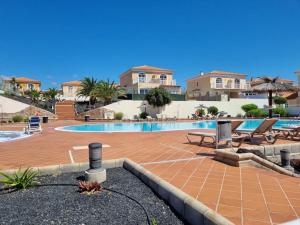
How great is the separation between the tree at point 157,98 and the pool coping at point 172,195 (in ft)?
77.5

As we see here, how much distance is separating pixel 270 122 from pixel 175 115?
2291cm

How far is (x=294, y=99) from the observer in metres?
40.2

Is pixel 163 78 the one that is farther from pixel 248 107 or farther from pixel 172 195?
pixel 172 195

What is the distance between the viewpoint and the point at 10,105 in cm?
2980

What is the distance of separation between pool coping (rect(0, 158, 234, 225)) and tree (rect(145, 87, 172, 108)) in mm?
23609

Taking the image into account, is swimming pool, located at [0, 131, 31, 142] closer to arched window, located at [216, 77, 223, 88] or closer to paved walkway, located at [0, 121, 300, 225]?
paved walkway, located at [0, 121, 300, 225]

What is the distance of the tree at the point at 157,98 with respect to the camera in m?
29.3

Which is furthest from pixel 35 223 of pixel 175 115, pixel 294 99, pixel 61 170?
pixel 294 99

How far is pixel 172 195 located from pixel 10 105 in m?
31.6

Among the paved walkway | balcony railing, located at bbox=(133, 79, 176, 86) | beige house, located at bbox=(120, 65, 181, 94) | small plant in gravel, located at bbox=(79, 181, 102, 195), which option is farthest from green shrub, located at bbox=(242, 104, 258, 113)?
small plant in gravel, located at bbox=(79, 181, 102, 195)

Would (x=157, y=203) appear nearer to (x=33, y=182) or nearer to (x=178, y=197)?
(x=178, y=197)

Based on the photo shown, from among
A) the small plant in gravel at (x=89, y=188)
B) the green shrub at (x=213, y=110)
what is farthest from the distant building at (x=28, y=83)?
the small plant in gravel at (x=89, y=188)

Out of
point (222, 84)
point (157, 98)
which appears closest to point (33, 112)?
point (157, 98)

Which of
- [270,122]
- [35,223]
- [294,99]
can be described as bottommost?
[35,223]
